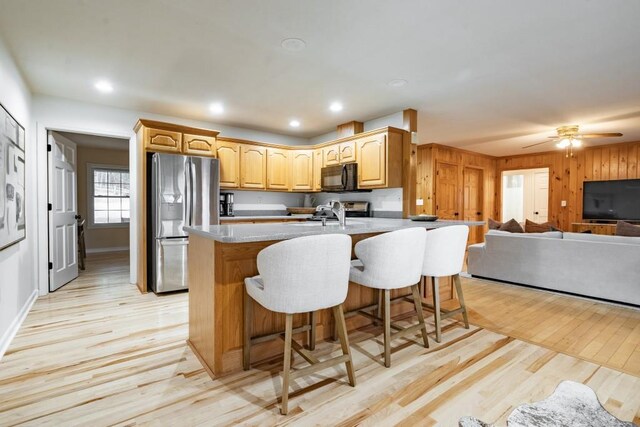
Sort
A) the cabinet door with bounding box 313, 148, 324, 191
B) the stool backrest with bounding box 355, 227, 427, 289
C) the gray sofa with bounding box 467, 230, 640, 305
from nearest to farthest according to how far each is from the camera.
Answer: the stool backrest with bounding box 355, 227, 427, 289 → the gray sofa with bounding box 467, 230, 640, 305 → the cabinet door with bounding box 313, 148, 324, 191

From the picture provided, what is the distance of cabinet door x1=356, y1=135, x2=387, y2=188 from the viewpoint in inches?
165

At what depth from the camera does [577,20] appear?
2.21 m

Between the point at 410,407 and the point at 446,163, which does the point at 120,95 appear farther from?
the point at 446,163

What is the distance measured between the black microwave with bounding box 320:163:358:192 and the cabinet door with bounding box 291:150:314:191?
0.43 metres

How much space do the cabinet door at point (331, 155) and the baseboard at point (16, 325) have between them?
13.2ft

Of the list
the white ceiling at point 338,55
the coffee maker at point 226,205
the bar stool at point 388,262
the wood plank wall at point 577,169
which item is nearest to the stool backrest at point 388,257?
the bar stool at point 388,262

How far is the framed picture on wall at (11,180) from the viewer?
236 cm

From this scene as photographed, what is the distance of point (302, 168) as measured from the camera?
5.53 metres

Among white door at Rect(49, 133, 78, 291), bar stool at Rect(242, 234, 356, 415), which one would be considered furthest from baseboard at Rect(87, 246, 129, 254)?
bar stool at Rect(242, 234, 356, 415)

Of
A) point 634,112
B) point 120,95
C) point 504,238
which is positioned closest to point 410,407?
point 504,238

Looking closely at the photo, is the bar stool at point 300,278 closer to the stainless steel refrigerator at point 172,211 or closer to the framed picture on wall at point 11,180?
the framed picture on wall at point 11,180

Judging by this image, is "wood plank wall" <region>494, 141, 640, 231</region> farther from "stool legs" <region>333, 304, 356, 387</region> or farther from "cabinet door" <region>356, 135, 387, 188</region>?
"stool legs" <region>333, 304, 356, 387</region>

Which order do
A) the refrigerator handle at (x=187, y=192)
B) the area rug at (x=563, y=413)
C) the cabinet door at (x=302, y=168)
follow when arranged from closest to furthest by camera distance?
1. the area rug at (x=563, y=413)
2. the refrigerator handle at (x=187, y=192)
3. the cabinet door at (x=302, y=168)

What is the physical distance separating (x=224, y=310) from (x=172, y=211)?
2350 millimetres
